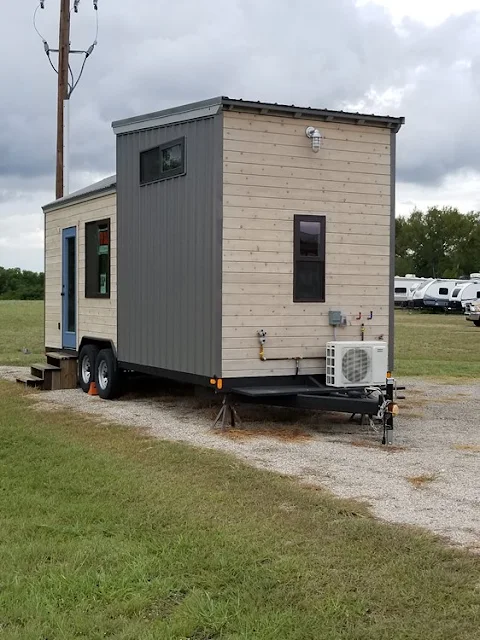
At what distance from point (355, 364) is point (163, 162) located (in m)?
3.21

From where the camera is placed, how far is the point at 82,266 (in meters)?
12.4

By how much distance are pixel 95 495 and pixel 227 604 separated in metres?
2.20

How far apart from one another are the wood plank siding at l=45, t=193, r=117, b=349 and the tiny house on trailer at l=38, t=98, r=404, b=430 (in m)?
0.96

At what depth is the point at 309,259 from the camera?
9.20m

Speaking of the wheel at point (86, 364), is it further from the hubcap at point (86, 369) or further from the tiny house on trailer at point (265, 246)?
the tiny house on trailer at point (265, 246)

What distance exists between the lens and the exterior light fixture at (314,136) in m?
9.06

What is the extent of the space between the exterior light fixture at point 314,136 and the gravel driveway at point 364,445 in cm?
299

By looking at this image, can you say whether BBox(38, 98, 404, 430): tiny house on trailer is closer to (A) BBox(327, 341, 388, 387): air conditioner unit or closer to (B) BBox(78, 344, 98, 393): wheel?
(A) BBox(327, 341, 388, 387): air conditioner unit

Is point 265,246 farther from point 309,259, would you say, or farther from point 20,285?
point 20,285

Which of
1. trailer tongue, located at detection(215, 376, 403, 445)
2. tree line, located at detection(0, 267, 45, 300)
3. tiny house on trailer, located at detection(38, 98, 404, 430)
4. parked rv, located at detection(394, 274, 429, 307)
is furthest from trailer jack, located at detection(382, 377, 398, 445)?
tree line, located at detection(0, 267, 45, 300)

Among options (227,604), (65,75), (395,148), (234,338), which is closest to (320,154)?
(395,148)

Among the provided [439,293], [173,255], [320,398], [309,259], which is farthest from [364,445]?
[439,293]

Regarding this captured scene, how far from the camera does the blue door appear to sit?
1279cm

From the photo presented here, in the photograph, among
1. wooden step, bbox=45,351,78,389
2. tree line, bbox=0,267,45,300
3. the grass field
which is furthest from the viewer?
tree line, bbox=0,267,45,300
